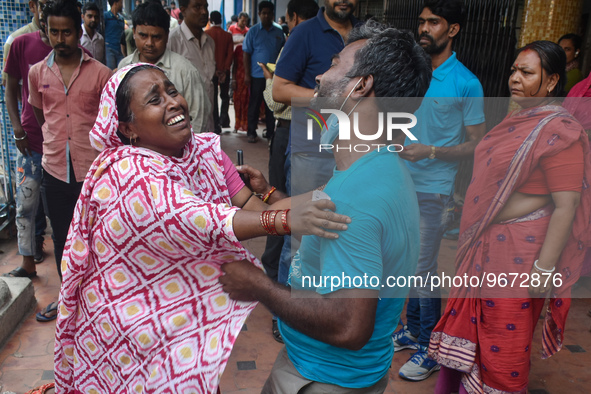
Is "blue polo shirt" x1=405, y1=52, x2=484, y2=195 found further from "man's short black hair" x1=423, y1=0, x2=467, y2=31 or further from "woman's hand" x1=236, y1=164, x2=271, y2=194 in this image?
"woman's hand" x1=236, y1=164, x2=271, y2=194

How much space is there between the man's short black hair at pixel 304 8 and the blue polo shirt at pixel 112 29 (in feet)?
14.3

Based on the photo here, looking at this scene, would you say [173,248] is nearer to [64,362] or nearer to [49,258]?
[64,362]

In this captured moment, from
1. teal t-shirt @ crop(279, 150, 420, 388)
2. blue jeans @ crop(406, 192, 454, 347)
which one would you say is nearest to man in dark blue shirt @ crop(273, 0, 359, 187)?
blue jeans @ crop(406, 192, 454, 347)

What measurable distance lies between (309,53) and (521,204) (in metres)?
1.61

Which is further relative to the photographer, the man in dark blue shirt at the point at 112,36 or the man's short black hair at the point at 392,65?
the man in dark blue shirt at the point at 112,36

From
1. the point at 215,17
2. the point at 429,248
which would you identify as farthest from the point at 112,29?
the point at 429,248

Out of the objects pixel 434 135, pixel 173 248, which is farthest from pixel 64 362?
pixel 434 135

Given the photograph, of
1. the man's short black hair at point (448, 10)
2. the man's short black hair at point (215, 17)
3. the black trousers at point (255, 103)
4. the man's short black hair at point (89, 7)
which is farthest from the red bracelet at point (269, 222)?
the man's short black hair at point (215, 17)

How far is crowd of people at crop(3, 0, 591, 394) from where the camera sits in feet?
5.02

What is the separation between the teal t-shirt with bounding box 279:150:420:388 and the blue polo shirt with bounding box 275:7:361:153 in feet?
5.99

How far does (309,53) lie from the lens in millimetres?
3295

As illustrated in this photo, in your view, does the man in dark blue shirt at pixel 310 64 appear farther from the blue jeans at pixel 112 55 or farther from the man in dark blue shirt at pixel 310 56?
the blue jeans at pixel 112 55

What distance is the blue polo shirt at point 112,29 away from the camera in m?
8.61

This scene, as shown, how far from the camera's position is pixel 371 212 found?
4.49ft
